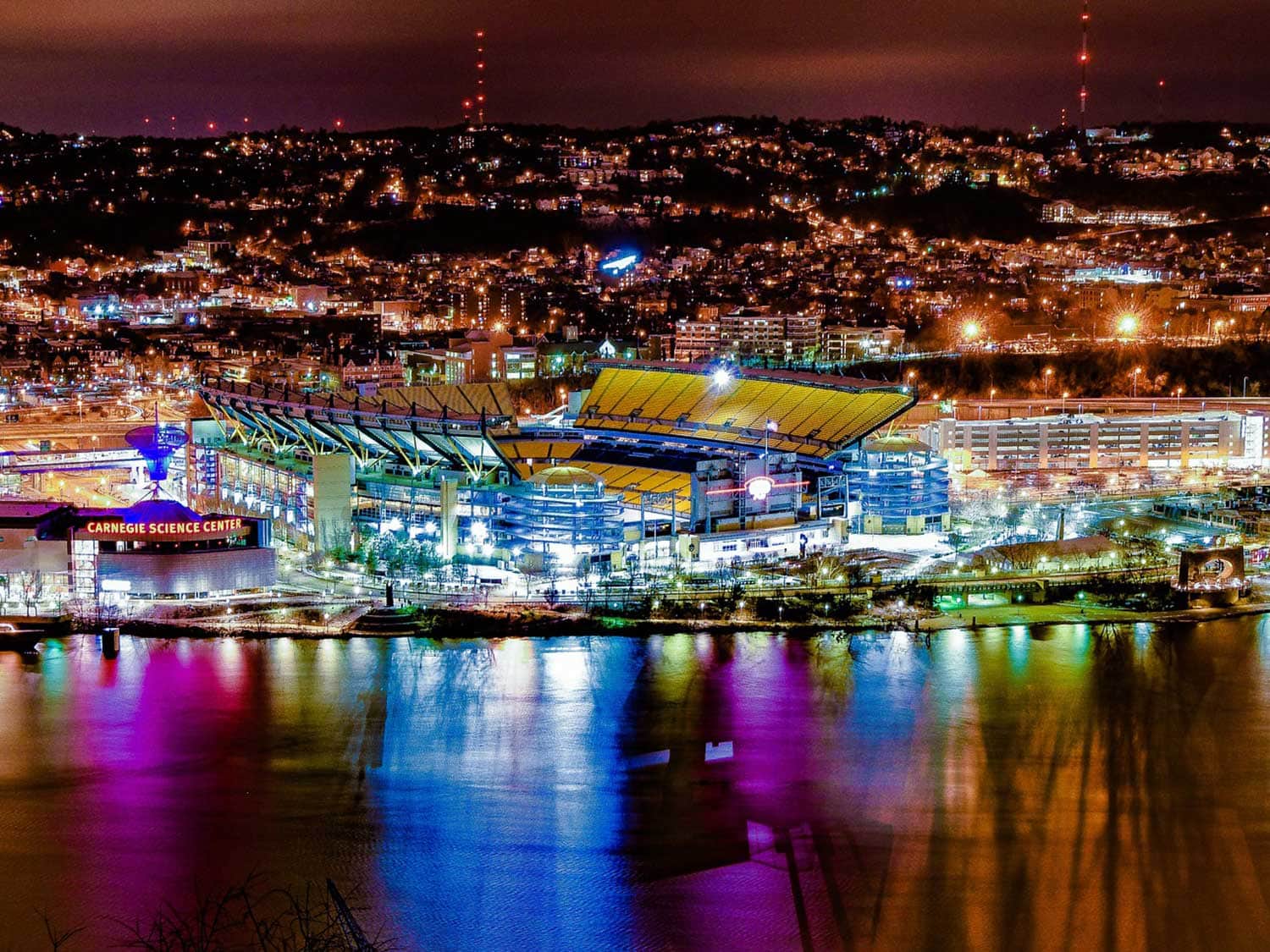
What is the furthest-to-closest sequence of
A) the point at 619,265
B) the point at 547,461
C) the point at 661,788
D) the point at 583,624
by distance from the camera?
1. the point at 619,265
2. the point at 547,461
3. the point at 583,624
4. the point at 661,788

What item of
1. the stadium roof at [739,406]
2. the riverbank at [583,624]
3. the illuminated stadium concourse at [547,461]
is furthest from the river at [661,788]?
the stadium roof at [739,406]

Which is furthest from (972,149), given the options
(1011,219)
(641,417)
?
(641,417)

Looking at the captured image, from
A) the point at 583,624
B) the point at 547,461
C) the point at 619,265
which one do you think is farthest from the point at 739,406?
the point at 619,265

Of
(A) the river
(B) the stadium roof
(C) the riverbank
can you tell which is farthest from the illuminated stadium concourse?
(A) the river

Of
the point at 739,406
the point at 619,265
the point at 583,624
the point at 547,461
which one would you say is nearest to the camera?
the point at 583,624

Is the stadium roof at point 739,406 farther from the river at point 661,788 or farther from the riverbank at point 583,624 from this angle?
the river at point 661,788

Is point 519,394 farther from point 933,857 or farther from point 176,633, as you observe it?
point 933,857

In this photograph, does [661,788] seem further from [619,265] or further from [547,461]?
[619,265]
